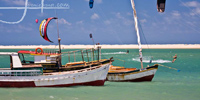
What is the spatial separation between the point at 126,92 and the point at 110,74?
6.77 metres

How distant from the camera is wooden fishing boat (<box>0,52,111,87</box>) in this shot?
925 inches

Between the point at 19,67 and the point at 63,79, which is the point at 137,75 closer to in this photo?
the point at 63,79

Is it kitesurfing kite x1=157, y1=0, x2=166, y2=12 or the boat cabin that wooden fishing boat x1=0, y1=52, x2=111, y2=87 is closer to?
the boat cabin

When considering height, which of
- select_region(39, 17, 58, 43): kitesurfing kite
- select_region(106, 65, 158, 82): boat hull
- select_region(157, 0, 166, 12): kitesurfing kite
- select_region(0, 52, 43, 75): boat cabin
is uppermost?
select_region(157, 0, 166, 12): kitesurfing kite

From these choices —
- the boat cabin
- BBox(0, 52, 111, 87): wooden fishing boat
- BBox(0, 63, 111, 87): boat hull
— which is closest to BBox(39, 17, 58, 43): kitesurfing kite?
BBox(0, 52, 111, 87): wooden fishing boat

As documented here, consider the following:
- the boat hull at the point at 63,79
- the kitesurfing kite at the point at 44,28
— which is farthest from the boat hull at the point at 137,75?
the kitesurfing kite at the point at 44,28

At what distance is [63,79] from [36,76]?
2358mm

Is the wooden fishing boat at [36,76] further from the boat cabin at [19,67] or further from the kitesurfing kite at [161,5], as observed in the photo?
the kitesurfing kite at [161,5]

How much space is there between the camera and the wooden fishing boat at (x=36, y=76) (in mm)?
23484

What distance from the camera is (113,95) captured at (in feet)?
69.0

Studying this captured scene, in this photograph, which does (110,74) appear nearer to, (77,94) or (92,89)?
(92,89)

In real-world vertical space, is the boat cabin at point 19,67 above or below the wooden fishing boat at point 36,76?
above

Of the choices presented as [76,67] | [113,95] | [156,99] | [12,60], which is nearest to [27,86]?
[12,60]

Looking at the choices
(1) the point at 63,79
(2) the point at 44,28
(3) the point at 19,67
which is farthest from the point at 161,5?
(3) the point at 19,67
